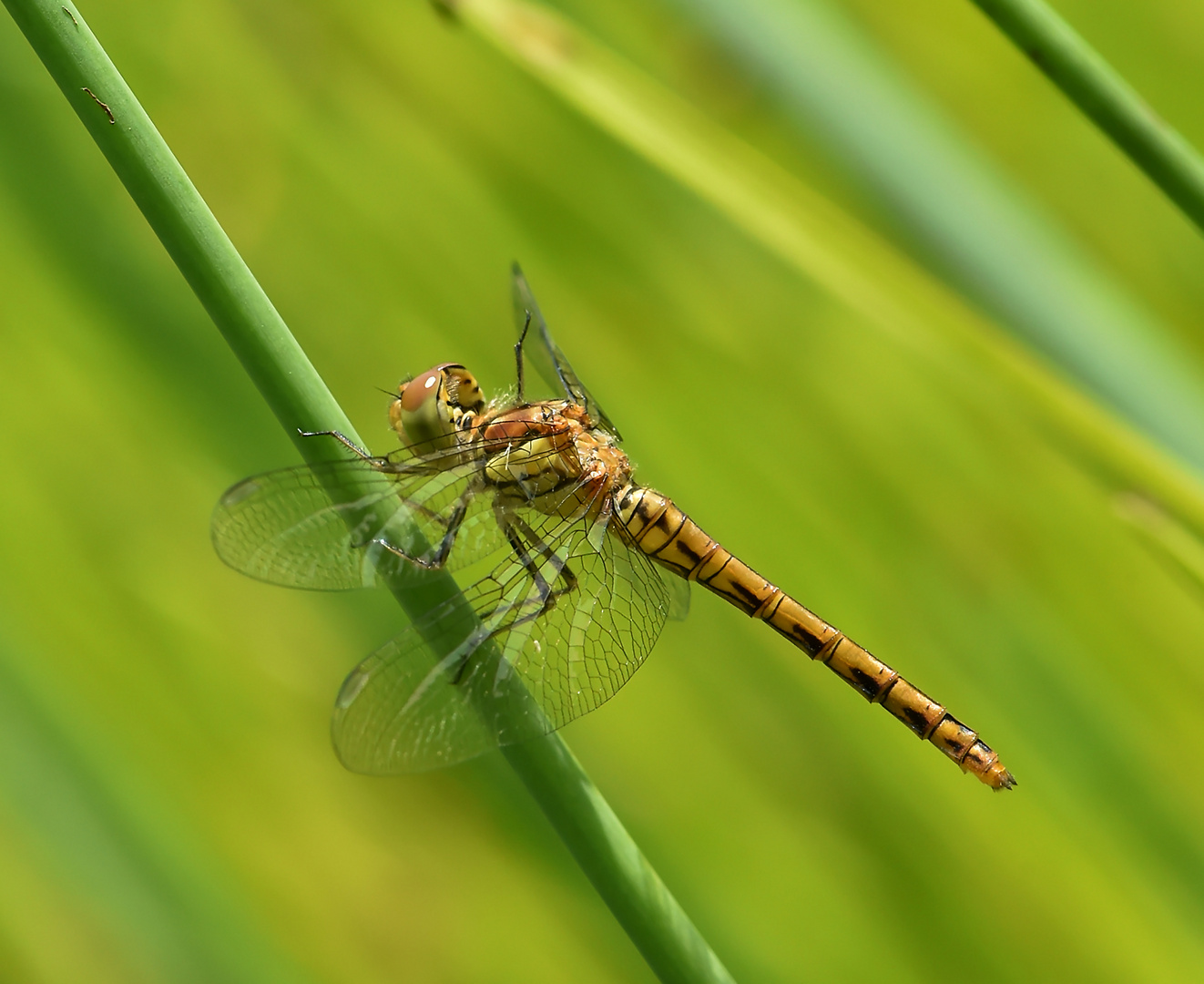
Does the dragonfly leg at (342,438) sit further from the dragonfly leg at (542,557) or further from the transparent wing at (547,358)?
the transparent wing at (547,358)

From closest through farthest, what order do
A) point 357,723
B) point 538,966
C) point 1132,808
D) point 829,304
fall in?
point 357,723
point 1132,808
point 538,966
point 829,304

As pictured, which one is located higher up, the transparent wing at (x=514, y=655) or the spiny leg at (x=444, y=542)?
the spiny leg at (x=444, y=542)

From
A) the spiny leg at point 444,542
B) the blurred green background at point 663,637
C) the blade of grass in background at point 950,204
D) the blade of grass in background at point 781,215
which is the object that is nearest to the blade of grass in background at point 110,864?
the blurred green background at point 663,637

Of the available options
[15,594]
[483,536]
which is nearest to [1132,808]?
[483,536]

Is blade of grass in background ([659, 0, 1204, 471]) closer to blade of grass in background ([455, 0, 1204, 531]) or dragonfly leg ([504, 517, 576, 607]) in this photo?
blade of grass in background ([455, 0, 1204, 531])

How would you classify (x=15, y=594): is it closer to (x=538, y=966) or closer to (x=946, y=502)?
(x=538, y=966)
